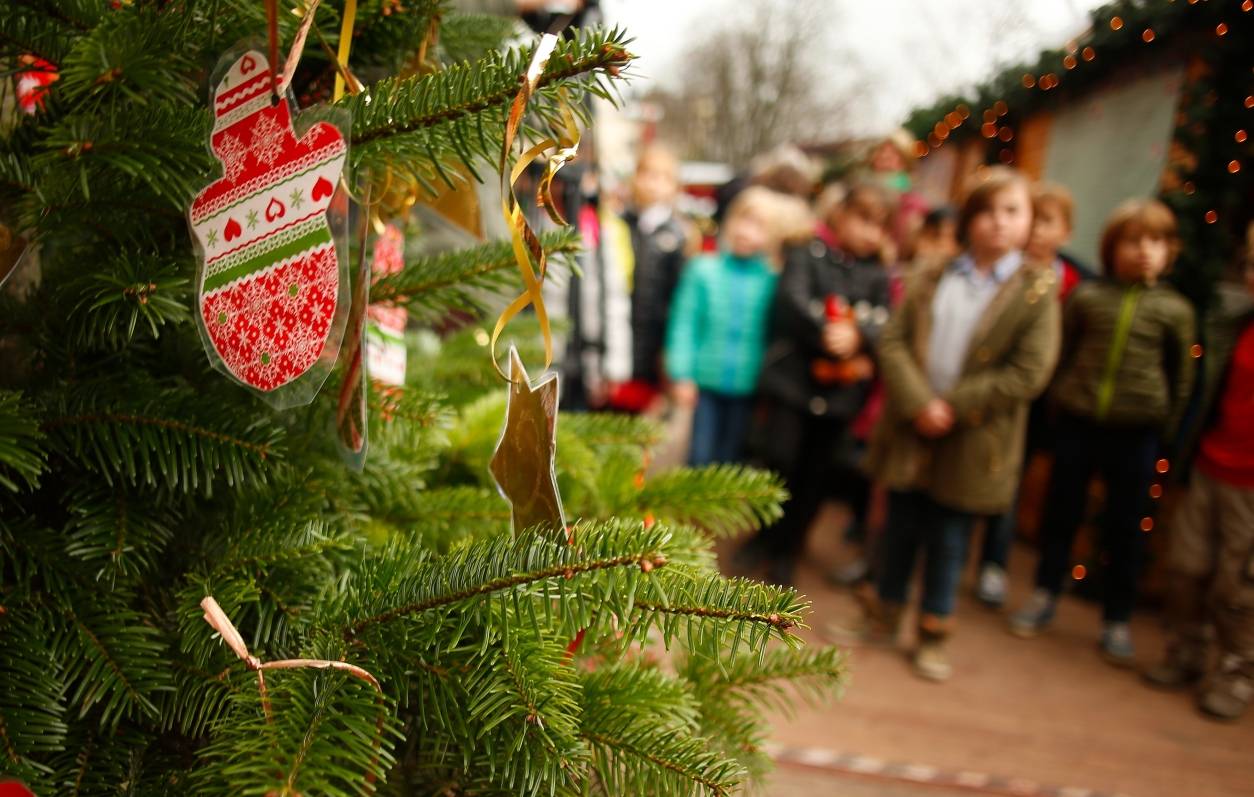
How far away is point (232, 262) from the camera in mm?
566

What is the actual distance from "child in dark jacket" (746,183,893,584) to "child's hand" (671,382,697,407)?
47cm

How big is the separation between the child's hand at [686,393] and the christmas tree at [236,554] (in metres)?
2.79

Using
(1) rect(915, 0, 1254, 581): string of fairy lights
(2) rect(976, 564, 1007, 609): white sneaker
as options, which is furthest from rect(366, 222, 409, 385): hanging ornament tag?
(2) rect(976, 564, 1007, 609): white sneaker

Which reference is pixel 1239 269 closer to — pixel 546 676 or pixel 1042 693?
pixel 1042 693

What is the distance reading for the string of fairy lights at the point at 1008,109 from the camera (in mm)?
2318

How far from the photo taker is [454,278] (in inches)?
29.2

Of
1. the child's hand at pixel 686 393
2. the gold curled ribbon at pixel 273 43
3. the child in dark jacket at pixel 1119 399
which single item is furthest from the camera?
the child's hand at pixel 686 393

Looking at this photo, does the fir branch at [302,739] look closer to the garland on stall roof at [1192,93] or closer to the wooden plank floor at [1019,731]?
the wooden plank floor at [1019,731]

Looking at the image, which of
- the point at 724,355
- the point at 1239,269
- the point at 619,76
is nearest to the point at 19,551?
the point at 619,76

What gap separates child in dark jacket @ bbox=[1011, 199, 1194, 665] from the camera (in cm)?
276

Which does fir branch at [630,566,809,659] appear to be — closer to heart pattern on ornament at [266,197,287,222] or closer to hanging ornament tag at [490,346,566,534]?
hanging ornament tag at [490,346,566,534]

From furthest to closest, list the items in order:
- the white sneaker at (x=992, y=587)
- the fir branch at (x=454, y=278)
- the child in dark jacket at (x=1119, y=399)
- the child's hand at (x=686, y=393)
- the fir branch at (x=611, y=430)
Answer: the child's hand at (x=686, y=393) < the white sneaker at (x=992, y=587) < the child in dark jacket at (x=1119, y=399) < the fir branch at (x=611, y=430) < the fir branch at (x=454, y=278)

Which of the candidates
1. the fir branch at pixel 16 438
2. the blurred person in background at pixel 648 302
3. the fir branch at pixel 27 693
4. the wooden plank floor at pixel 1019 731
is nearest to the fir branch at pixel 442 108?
the fir branch at pixel 16 438

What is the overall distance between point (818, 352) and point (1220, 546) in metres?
1.40
